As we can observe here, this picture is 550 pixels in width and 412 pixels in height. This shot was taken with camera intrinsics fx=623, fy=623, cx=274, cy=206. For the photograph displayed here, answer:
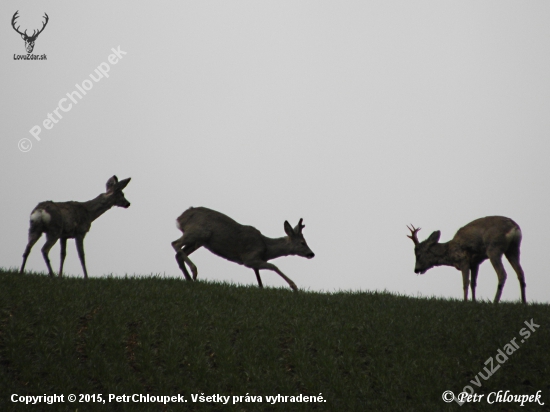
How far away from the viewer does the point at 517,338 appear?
11.1 m

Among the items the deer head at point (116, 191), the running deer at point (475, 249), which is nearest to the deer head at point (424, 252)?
the running deer at point (475, 249)

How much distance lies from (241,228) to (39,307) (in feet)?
21.3

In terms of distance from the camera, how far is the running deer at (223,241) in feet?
51.0

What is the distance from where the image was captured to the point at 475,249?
1595cm

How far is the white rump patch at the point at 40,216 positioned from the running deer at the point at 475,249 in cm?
976

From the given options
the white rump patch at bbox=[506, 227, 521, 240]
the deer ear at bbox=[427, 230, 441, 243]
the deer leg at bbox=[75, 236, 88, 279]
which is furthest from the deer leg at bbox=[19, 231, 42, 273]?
the white rump patch at bbox=[506, 227, 521, 240]

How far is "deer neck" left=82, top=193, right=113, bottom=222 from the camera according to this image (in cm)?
1642

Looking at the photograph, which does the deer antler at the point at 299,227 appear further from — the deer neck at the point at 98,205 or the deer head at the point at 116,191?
the deer neck at the point at 98,205

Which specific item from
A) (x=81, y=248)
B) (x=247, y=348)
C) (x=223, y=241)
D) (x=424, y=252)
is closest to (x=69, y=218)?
(x=81, y=248)

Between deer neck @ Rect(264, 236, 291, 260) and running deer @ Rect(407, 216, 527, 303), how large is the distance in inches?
144

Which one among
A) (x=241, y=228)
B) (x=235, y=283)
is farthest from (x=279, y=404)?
(x=241, y=228)

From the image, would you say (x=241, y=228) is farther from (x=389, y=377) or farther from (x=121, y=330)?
(x=389, y=377)

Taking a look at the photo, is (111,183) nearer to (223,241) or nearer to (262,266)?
(223,241)

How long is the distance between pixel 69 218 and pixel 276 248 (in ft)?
17.8
